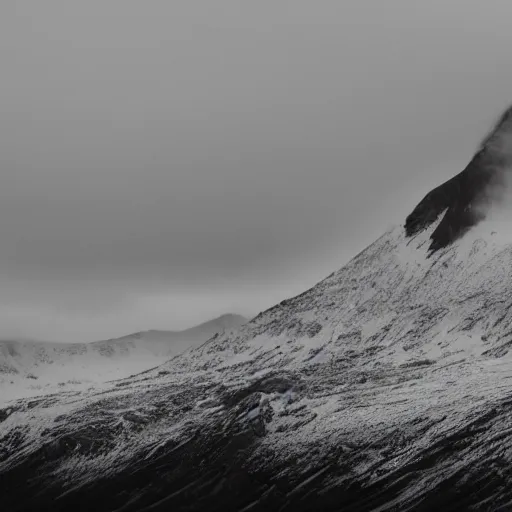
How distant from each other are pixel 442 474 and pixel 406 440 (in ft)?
62.8

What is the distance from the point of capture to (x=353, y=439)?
565 ft

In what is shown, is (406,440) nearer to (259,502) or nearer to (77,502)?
(259,502)

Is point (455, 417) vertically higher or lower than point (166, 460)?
lower

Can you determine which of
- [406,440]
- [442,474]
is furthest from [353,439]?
[442,474]

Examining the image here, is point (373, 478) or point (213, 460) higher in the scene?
point (213, 460)

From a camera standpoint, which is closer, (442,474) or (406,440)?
(442,474)

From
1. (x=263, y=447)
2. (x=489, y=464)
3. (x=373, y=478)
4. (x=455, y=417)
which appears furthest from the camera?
(x=263, y=447)

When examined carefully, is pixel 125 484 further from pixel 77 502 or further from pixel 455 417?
pixel 455 417

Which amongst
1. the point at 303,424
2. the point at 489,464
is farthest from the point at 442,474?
the point at 303,424

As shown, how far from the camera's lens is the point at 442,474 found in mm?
144500

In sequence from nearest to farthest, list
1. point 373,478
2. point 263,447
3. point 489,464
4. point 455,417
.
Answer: point 489,464 < point 373,478 < point 455,417 < point 263,447

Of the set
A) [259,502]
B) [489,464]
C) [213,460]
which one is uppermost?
[213,460]

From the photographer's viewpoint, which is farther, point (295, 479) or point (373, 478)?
point (295, 479)

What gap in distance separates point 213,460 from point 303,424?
20.7 meters
